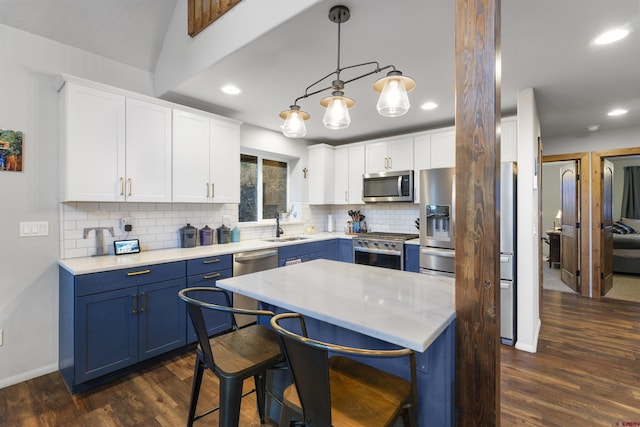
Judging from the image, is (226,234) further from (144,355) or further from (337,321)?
(337,321)

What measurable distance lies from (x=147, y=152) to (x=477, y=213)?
2690mm

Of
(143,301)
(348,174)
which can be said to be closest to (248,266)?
(143,301)

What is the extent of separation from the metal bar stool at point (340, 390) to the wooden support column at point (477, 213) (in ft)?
0.95

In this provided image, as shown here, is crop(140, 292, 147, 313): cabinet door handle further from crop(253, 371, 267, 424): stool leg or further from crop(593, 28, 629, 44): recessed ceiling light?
crop(593, 28, 629, 44): recessed ceiling light

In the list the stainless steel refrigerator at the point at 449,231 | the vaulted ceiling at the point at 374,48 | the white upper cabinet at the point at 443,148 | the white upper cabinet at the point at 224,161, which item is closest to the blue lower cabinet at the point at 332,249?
the stainless steel refrigerator at the point at 449,231

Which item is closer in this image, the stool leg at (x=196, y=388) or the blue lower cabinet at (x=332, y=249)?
the stool leg at (x=196, y=388)

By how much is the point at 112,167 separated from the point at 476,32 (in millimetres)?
2679

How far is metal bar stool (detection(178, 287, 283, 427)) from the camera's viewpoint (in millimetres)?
1312

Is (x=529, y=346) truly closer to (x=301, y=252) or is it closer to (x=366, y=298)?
(x=366, y=298)

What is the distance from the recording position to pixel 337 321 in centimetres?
121

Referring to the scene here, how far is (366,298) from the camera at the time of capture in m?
1.45

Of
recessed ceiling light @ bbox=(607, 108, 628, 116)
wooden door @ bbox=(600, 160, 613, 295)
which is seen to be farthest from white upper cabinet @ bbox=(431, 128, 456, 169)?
wooden door @ bbox=(600, 160, 613, 295)

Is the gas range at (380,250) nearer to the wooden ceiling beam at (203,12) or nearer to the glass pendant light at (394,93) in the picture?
the glass pendant light at (394,93)

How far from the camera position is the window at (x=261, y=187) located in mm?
4121
